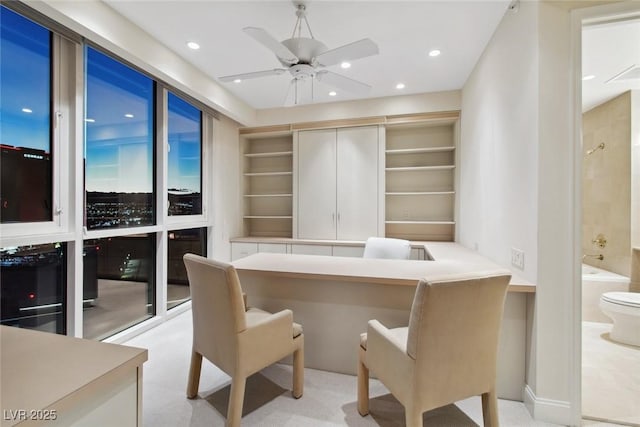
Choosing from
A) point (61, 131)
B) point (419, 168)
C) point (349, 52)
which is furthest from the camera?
point (419, 168)

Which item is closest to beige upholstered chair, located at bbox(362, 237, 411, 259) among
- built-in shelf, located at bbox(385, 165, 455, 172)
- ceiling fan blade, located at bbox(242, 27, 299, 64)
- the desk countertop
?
the desk countertop

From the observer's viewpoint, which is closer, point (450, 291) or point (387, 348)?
point (450, 291)

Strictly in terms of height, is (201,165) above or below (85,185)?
above

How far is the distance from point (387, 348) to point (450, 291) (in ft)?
1.56

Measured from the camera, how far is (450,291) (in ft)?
4.41

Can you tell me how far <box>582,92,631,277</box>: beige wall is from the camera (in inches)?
133

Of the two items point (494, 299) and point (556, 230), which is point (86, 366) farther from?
point (556, 230)

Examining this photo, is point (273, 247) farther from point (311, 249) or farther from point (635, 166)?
point (635, 166)

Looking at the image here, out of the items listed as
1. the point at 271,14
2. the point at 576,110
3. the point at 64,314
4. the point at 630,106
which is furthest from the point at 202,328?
the point at 630,106

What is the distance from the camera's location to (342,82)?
2.52 metres

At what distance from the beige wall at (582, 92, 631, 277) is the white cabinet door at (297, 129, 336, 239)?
2958 mm

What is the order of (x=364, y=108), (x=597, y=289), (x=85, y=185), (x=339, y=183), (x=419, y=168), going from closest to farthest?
(x=85, y=185)
(x=597, y=289)
(x=419, y=168)
(x=364, y=108)
(x=339, y=183)

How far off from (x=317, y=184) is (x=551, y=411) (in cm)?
342

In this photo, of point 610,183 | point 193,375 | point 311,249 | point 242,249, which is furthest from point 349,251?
point 610,183
